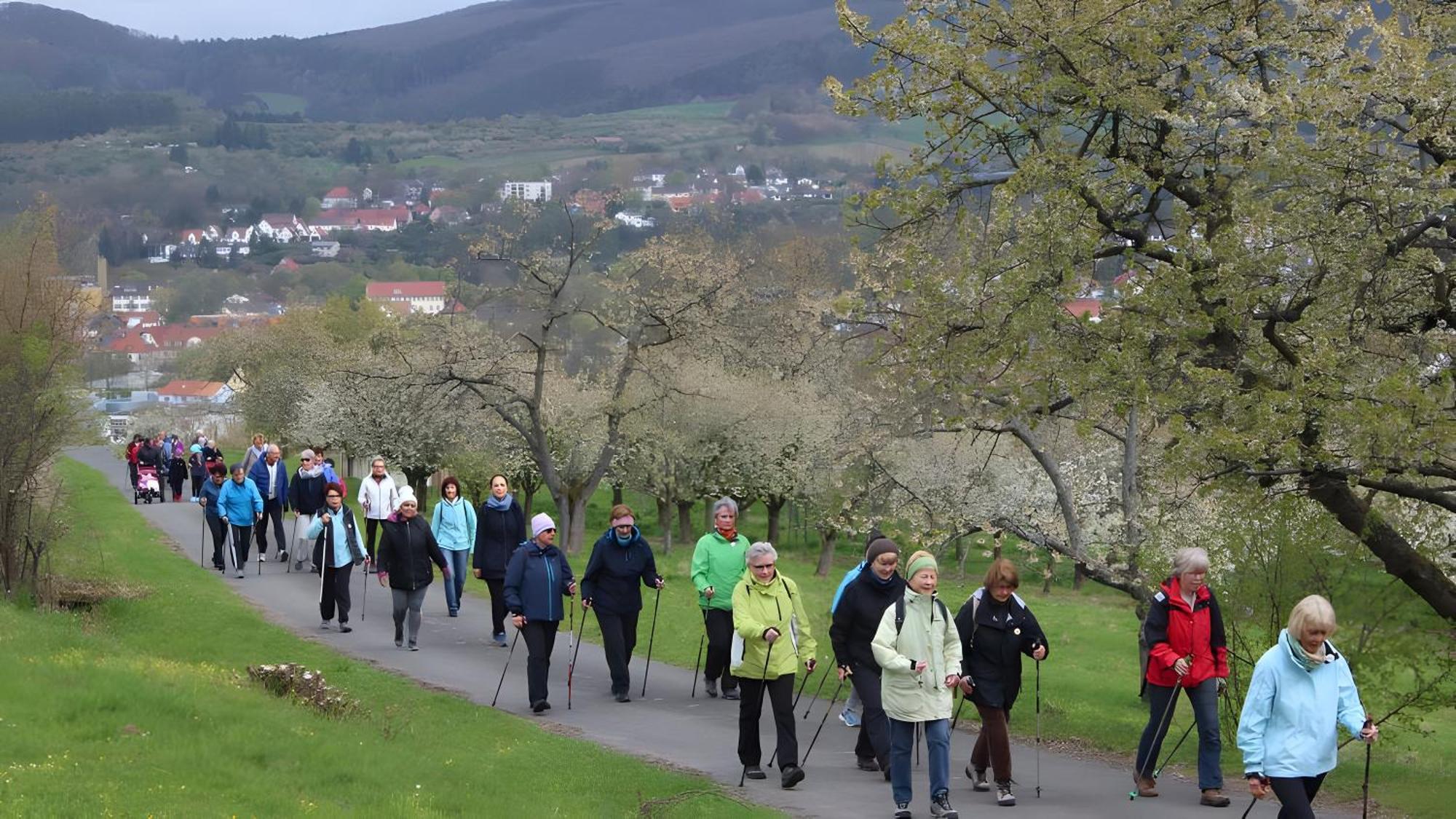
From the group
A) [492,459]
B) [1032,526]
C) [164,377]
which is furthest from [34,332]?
[164,377]

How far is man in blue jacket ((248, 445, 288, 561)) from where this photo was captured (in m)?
27.3

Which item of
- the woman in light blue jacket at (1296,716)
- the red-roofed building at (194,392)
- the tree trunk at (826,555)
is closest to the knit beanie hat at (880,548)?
the woman in light blue jacket at (1296,716)

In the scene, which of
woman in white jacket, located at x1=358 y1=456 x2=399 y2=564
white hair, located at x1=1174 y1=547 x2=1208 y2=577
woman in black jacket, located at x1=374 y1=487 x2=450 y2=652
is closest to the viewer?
white hair, located at x1=1174 y1=547 x2=1208 y2=577

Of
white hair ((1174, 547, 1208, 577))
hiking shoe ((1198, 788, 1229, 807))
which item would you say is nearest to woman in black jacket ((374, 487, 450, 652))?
white hair ((1174, 547, 1208, 577))

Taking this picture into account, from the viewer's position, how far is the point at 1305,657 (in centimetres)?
906

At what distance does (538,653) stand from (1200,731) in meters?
6.59

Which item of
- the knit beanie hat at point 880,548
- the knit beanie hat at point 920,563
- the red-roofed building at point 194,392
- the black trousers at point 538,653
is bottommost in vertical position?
the red-roofed building at point 194,392

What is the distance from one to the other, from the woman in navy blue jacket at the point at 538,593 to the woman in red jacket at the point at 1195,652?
5969 mm

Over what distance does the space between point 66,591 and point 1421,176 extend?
18.4 meters

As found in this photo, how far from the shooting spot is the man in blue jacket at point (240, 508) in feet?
82.7

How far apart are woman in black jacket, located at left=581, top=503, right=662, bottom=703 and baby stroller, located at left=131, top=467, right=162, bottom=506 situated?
96.7 feet

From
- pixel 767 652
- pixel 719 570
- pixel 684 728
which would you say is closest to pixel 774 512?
pixel 719 570

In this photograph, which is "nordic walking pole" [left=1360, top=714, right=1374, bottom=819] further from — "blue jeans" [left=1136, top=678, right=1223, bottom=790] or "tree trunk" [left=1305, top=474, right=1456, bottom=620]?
"tree trunk" [left=1305, top=474, right=1456, bottom=620]

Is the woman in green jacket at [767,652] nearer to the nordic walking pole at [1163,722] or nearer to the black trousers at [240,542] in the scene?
the nordic walking pole at [1163,722]
